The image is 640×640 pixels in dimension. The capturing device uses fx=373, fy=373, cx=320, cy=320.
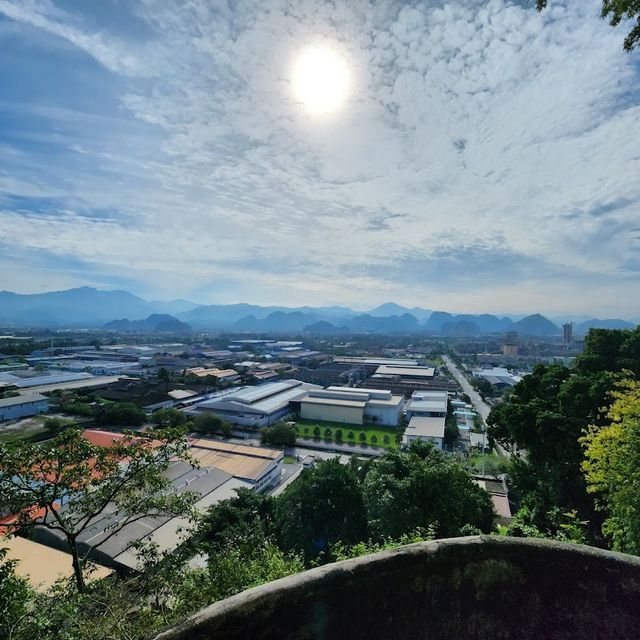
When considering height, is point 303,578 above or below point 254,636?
above

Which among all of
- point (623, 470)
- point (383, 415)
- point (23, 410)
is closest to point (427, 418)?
point (383, 415)

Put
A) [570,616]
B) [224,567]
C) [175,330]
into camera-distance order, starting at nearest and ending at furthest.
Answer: [570,616]
[224,567]
[175,330]

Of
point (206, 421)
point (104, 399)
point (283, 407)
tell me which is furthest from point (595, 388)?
point (104, 399)

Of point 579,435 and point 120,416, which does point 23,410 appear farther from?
point 579,435

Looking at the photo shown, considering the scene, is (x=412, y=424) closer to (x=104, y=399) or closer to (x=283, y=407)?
(x=283, y=407)

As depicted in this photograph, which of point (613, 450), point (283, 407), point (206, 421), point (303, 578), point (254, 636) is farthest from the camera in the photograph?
point (283, 407)

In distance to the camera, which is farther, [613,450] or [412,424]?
[412,424]
